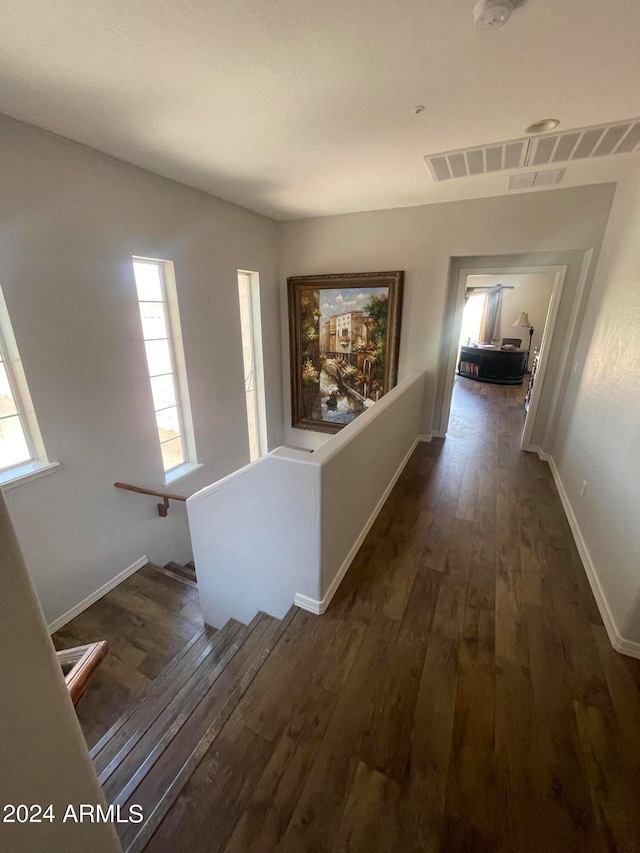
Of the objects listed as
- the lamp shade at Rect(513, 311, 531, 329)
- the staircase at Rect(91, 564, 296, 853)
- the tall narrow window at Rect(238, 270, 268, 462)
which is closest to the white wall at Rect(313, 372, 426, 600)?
the staircase at Rect(91, 564, 296, 853)

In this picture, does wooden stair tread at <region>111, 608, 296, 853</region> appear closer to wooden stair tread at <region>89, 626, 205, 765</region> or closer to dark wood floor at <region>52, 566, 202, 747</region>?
wooden stair tread at <region>89, 626, 205, 765</region>

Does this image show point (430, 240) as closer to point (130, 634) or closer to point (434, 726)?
point (434, 726)

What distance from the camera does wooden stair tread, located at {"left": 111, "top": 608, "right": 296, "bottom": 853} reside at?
1.12 m

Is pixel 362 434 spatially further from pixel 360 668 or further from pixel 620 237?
pixel 620 237

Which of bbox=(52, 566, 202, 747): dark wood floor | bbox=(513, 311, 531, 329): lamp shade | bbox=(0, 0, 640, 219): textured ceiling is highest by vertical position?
bbox=(0, 0, 640, 219): textured ceiling

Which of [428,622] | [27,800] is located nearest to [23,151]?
[27,800]

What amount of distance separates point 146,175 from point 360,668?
140 inches

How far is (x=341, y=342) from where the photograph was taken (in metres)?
4.21

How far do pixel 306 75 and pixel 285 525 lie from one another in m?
2.15

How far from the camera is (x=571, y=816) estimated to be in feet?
3.65

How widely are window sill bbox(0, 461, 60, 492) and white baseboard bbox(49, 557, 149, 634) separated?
1.00 m

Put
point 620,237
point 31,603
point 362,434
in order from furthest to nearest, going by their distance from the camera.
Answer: point 620,237 < point 362,434 < point 31,603

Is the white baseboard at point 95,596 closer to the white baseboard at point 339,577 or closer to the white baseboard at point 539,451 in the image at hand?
the white baseboard at point 339,577

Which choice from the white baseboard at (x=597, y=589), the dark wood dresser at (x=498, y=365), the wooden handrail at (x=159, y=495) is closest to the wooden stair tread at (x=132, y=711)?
the wooden handrail at (x=159, y=495)
